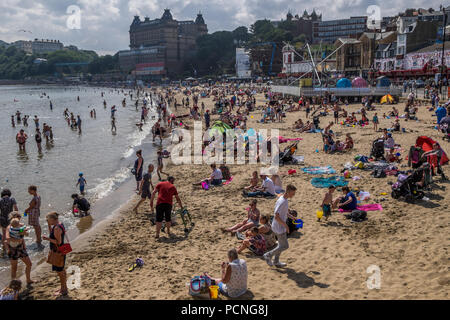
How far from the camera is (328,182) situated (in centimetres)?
1109

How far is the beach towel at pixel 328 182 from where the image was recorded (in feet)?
35.5

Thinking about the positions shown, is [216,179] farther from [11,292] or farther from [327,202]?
[11,292]

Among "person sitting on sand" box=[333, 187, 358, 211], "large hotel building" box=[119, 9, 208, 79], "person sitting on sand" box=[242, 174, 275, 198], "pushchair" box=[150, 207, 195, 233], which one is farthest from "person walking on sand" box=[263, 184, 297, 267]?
"large hotel building" box=[119, 9, 208, 79]

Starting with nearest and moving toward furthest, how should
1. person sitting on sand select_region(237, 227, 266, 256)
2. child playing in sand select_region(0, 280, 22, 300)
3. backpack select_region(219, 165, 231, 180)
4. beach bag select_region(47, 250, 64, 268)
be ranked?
child playing in sand select_region(0, 280, 22, 300), beach bag select_region(47, 250, 64, 268), person sitting on sand select_region(237, 227, 266, 256), backpack select_region(219, 165, 231, 180)

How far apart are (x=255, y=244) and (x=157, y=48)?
14349 cm

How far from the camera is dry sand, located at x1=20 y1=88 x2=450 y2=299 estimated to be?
566 cm

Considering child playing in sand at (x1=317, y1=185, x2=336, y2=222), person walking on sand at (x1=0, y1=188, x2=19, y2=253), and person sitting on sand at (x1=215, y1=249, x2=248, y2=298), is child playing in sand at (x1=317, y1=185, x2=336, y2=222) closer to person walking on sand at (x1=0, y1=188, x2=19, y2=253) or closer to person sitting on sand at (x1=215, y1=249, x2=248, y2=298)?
person sitting on sand at (x1=215, y1=249, x2=248, y2=298)

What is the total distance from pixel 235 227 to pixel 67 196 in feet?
24.0

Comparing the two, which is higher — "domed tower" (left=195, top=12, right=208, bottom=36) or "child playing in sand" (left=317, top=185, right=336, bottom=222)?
"domed tower" (left=195, top=12, right=208, bottom=36)

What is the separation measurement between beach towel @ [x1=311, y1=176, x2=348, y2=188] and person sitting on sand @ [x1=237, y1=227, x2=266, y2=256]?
174 inches

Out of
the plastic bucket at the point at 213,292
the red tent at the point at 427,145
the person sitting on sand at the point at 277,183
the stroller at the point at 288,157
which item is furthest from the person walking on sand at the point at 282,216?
the stroller at the point at 288,157

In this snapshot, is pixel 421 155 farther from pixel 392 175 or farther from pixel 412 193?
pixel 412 193

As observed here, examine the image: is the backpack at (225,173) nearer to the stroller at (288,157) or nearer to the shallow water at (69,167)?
the stroller at (288,157)

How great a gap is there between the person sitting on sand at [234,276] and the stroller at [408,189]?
211 inches
